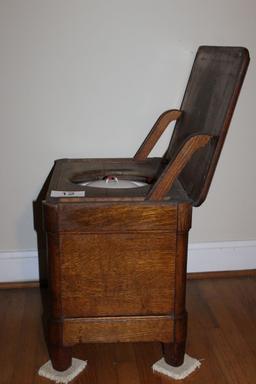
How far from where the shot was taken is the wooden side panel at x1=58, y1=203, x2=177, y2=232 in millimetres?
1112

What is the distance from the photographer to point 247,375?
4.10 ft

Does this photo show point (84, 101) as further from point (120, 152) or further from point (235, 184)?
point (235, 184)

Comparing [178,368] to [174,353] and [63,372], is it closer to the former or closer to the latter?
[174,353]

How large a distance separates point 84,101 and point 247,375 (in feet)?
3.07

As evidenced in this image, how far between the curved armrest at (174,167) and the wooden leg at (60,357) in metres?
0.46

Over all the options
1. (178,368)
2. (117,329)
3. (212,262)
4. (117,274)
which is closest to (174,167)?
(117,274)

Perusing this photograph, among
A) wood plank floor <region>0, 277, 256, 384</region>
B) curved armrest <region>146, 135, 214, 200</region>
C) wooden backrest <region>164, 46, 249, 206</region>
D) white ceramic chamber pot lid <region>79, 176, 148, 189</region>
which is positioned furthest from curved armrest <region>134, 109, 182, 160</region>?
wood plank floor <region>0, 277, 256, 384</region>

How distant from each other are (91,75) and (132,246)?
2.09 feet

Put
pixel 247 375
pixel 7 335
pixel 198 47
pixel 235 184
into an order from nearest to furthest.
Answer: pixel 247 375
pixel 7 335
pixel 198 47
pixel 235 184

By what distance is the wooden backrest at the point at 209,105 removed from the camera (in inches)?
44.2

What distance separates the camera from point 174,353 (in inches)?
49.3

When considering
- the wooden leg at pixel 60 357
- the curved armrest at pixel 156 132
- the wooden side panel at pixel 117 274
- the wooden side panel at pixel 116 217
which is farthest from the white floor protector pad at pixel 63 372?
the curved armrest at pixel 156 132

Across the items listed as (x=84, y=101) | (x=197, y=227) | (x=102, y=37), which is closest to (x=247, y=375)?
(x=197, y=227)

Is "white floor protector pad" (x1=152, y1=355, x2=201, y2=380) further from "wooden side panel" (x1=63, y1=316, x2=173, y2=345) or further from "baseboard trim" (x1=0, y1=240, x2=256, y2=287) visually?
"baseboard trim" (x1=0, y1=240, x2=256, y2=287)
